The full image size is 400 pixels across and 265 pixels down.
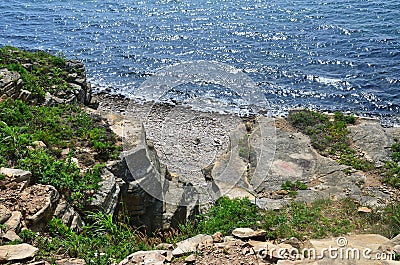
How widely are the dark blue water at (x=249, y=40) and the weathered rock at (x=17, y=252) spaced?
18660 millimetres

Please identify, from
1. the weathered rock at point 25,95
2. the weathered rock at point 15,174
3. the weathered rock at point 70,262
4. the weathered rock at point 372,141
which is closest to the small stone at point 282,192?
the weathered rock at point 372,141

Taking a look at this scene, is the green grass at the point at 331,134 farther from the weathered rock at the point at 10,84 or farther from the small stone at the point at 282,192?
the weathered rock at the point at 10,84

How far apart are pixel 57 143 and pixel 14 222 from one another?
4287 mm

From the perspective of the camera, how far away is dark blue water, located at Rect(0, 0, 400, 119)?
25.5 m

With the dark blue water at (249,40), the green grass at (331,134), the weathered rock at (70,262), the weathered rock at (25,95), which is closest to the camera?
the weathered rock at (70,262)

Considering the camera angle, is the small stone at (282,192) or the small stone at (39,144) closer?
the small stone at (39,144)

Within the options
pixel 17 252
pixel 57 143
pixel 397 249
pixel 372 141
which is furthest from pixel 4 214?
pixel 372 141

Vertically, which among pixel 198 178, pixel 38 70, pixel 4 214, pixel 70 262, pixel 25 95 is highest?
pixel 38 70

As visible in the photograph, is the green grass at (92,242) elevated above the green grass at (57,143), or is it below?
below

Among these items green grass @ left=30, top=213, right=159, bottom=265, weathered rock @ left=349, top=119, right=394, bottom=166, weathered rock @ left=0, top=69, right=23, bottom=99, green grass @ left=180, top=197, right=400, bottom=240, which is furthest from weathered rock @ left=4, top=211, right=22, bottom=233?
weathered rock @ left=349, top=119, right=394, bottom=166

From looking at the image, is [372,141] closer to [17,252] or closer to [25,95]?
[25,95]

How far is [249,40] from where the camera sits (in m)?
31.2

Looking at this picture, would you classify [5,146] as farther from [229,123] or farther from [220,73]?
[220,73]

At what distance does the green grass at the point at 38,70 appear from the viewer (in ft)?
51.9
